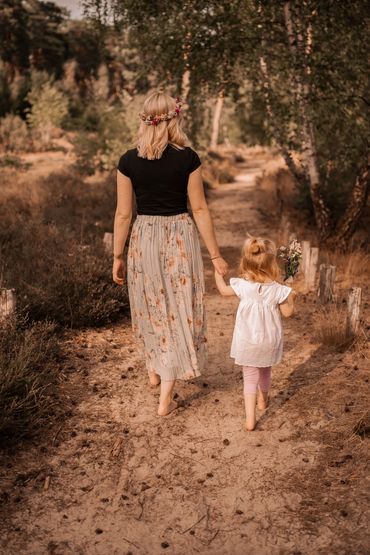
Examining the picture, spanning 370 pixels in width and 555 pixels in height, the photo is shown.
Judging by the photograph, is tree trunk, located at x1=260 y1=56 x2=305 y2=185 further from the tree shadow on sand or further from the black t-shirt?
the black t-shirt

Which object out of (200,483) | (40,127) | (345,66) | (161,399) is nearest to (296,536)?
(200,483)

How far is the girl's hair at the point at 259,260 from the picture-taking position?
4.25 m

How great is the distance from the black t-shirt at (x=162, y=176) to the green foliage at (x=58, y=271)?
7.24ft

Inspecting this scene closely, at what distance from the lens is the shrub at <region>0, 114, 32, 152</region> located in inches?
994

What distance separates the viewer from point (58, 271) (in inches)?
285

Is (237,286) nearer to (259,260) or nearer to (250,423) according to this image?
(259,260)

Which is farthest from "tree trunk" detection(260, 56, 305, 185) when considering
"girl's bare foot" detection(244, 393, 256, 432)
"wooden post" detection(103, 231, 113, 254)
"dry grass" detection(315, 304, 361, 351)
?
"girl's bare foot" detection(244, 393, 256, 432)

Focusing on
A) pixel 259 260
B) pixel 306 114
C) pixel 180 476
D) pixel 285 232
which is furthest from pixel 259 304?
pixel 285 232

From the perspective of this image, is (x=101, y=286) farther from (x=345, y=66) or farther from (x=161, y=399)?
(x=345, y=66)

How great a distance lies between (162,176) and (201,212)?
433mm

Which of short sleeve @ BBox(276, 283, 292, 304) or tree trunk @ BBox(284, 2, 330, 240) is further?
tree trunk @ BBox(284, 2, 330, 240)

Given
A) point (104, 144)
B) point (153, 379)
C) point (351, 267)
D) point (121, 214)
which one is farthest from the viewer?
point (104, 144)

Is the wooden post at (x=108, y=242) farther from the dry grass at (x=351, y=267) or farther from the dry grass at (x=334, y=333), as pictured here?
the dry grass at (x=334, y=333)

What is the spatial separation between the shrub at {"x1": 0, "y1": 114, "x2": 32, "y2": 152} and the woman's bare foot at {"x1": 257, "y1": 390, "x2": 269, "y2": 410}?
22.5 m
